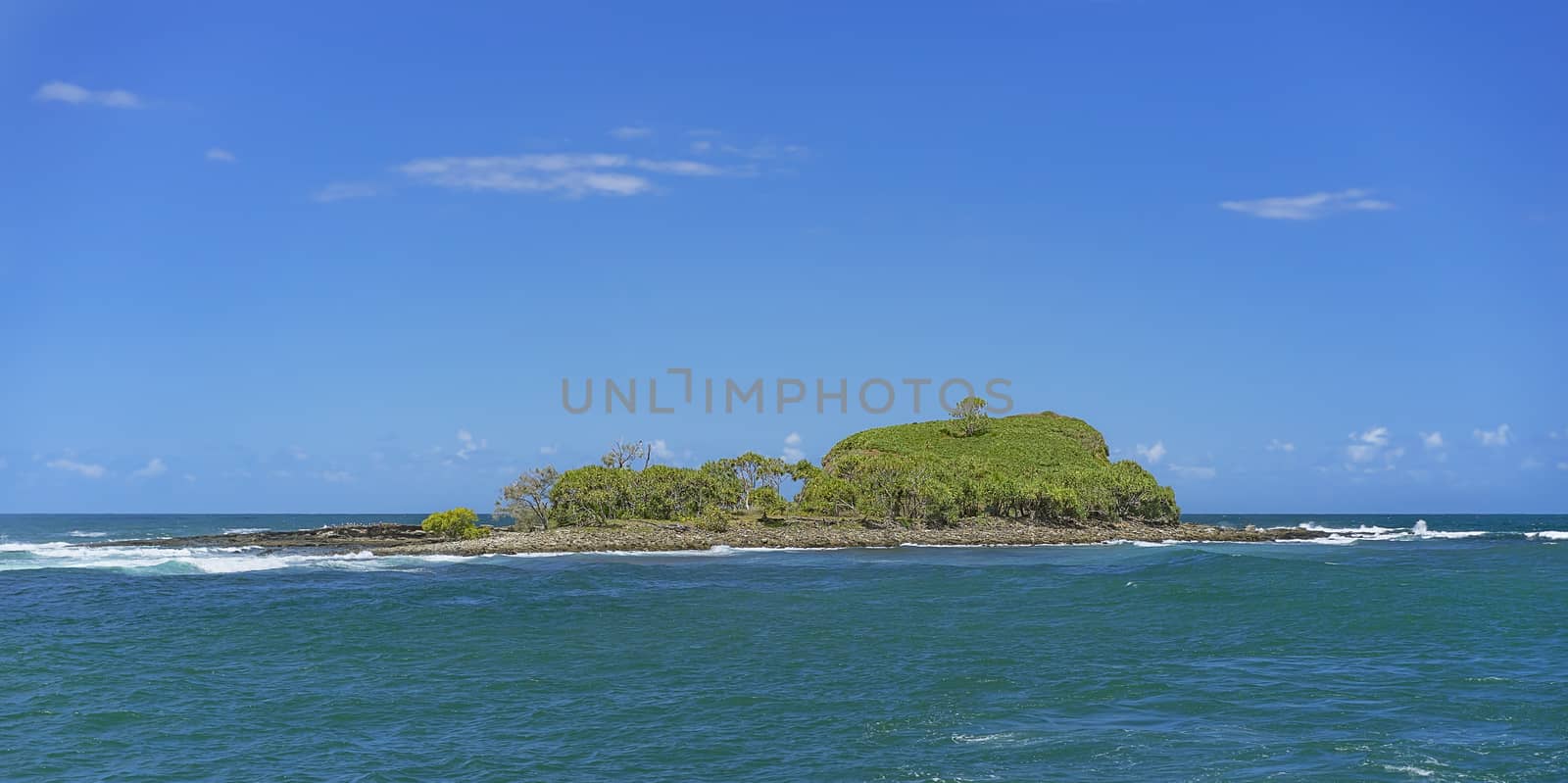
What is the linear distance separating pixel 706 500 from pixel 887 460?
18039 mm

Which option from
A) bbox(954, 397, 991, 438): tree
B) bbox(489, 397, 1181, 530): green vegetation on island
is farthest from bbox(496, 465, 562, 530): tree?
bbox(954, 397, 991, 438): tree

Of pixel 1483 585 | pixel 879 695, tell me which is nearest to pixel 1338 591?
pixel 1483 585

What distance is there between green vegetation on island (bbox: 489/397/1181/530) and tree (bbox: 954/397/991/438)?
16340 millimetres

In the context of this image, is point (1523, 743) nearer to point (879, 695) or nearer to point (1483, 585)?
point (879, 695)

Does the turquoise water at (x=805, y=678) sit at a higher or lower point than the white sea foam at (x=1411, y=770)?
higher

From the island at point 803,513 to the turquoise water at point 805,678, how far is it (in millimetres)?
32196

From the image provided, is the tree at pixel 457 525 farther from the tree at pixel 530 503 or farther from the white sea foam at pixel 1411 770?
the white sea foam at pixel 1411 770

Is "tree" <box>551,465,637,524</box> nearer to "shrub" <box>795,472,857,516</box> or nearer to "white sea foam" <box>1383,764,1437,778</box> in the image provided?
"shrub" <box>795,472,857,516</box>

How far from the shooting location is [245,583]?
49.6 meters

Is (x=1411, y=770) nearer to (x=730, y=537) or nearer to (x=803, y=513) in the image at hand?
(x=730, y=537)

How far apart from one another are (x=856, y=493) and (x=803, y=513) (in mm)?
4838

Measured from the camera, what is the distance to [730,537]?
8081cm

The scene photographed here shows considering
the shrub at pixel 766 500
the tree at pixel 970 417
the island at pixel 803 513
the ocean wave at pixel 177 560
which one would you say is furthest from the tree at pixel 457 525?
the tree at pixel 970 417

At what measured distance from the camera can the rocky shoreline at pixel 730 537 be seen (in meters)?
74.8
